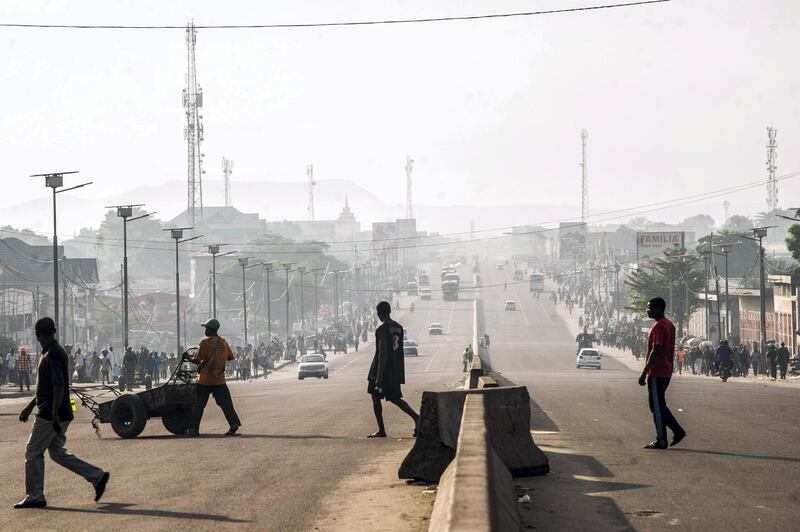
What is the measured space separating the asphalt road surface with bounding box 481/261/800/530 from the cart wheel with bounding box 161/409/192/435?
16.6ft

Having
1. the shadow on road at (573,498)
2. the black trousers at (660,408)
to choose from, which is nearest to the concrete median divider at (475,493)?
the shadow on road at (573,498)

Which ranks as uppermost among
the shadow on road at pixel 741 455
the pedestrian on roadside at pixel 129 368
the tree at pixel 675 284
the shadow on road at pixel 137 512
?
the tree at pixel 675 284

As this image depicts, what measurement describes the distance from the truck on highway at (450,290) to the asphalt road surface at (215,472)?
15080cm

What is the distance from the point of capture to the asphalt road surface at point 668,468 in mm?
9836

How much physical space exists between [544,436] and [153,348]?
9625 cm

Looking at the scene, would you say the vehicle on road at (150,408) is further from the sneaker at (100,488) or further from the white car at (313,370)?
the white car at (313,370)

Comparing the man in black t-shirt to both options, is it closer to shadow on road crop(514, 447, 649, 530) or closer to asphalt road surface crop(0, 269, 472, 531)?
asphalt road surface crop(0, 269, 472, 531)

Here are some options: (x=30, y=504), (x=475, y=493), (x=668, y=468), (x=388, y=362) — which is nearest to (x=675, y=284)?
(x=388, y=362)

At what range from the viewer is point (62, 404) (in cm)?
1130

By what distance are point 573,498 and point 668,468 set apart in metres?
2.16

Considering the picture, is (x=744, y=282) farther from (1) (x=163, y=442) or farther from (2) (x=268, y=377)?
(1) (x=163, y=442)

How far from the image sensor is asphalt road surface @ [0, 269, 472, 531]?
10172 millimetres

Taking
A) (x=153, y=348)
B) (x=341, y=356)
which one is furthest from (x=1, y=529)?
(x=153, y=348)

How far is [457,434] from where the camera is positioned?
1208 centimetres
